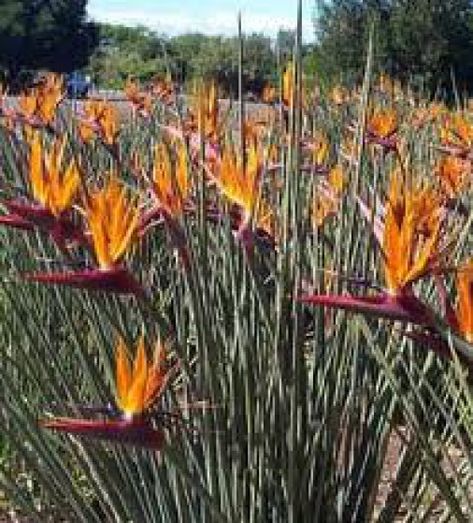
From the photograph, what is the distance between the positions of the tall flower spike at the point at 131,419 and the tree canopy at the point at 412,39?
9069mm

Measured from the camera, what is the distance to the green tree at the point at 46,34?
4275 cm

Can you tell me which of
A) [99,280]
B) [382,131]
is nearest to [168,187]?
[99,280]

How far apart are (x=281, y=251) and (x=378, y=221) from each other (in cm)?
47

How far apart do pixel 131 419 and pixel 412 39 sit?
10962mm

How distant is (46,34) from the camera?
1790 inches

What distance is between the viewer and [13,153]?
319cm

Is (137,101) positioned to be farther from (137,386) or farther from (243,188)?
(137,386)

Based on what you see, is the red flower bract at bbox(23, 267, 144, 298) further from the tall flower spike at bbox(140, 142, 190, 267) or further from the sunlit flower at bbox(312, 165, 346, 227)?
the sunlit flower at bbox(312, 165, 346, 227)

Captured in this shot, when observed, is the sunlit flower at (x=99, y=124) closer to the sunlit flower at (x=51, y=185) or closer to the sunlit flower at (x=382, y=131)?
the sunlit flower at (x=382, y=131)

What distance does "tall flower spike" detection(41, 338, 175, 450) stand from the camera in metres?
1.19

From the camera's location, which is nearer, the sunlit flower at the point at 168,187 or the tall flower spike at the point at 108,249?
the tall flower spike at the point at 108,249

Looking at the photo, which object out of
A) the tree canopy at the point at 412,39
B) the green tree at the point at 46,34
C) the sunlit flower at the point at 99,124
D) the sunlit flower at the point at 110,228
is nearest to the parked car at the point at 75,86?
the sunlit flower at the point at 99,124

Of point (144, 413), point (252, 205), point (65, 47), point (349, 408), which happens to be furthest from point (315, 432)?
point (65, 47)

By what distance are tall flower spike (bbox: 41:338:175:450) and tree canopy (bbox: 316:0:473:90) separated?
907 centimetres
